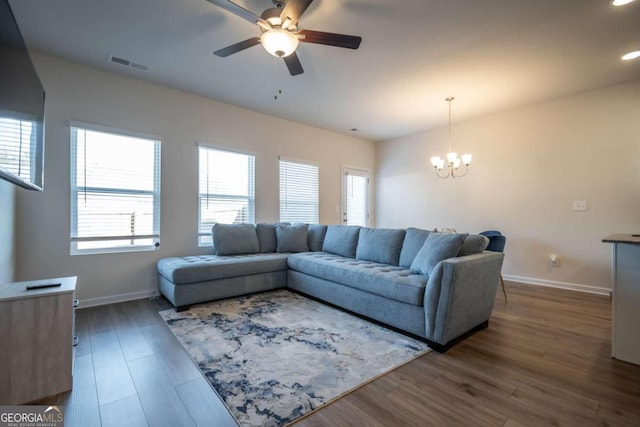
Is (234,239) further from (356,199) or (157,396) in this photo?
(356,199)

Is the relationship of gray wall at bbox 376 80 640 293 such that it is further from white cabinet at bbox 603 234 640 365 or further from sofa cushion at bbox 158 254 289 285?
sofa cushion at bbox 158 254 289 285

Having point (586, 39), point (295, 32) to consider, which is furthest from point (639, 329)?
point (295, 32)

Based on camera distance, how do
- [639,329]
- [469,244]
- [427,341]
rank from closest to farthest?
[639,329] → [427,341] → [469,244]

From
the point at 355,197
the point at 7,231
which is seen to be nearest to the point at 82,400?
the point at 7,231

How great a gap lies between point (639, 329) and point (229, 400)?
116 inches

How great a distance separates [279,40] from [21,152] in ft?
6.06

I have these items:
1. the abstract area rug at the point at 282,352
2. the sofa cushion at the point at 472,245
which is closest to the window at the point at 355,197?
the abstract area rug at the point at 282,352

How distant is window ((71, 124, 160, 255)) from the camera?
3203 millimetres

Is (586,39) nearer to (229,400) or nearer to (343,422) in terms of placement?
(343,422)

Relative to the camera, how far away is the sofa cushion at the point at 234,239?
3.87 meters

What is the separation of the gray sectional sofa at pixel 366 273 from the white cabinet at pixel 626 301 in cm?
80

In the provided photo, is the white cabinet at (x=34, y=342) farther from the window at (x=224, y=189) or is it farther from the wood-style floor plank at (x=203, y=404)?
the window at (x=224, y=189)

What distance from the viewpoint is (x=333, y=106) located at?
14.6ft

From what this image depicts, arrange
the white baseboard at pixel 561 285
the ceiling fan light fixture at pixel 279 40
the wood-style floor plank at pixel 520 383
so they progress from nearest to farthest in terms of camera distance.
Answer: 1. the wood-style floor plank at pixel 520 383
2. the ceiling fan light fixture at pixel 279 40
3. the white baseboard at pixel 561 285
